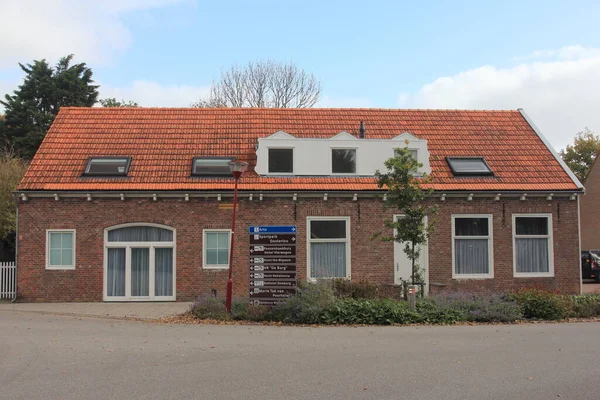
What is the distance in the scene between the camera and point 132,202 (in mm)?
19453

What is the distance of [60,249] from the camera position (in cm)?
1944

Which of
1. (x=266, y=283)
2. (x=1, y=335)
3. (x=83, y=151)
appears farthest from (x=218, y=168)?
(x=1, y=335)

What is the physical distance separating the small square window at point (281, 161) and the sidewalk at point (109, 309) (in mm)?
5375

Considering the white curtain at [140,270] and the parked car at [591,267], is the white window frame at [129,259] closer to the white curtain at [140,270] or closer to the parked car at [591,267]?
the white curtain at [140,270]

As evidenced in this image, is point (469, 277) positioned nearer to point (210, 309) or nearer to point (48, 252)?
point (210, 309)

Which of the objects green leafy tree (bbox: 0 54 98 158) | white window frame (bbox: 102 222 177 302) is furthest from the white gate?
green leafy tree (bbox: 0 54 98 158)

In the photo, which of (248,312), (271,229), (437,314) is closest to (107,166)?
(271,229)

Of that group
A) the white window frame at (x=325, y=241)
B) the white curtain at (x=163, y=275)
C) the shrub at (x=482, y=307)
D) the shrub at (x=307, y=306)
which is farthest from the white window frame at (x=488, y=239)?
the white curtain at (x=163, y=275)

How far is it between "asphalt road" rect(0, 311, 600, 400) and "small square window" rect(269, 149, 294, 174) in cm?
798

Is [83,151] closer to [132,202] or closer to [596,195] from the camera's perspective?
[132,202]

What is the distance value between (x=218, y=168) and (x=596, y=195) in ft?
103

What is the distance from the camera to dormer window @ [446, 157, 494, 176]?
2084cm

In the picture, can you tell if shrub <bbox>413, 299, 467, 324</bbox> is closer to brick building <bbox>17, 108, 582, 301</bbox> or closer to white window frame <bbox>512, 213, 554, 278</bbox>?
brick building <bbox>17, 108, 582, 301</bbox>

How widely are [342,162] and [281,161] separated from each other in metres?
2.07
